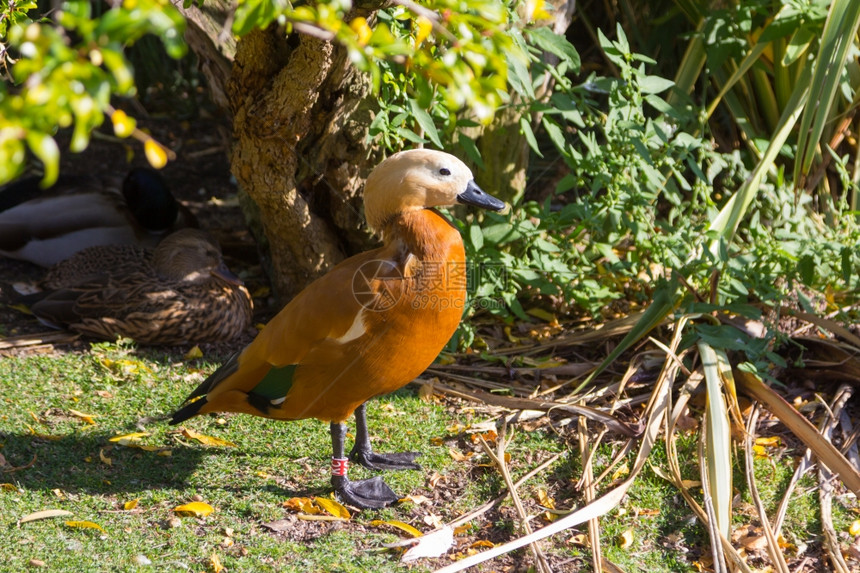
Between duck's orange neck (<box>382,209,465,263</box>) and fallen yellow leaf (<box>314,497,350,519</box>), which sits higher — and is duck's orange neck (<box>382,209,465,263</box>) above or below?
above

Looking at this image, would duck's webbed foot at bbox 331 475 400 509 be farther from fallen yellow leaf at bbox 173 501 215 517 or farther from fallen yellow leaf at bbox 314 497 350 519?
fallen yellow leaf at bbox 173 501 215 517

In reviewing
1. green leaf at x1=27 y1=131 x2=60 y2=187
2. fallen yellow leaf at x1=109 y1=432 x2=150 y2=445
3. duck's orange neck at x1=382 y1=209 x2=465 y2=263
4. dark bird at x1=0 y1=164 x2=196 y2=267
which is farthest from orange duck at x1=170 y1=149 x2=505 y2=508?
dark bird at x1=0 y1=164 x2=196 y2=267

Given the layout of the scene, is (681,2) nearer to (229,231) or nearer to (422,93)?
(229,231)

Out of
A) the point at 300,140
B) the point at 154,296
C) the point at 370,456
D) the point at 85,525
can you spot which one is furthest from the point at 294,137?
the point at 85,525

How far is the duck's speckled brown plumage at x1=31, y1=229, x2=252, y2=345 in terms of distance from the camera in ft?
13.2

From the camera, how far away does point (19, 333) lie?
13.6 ft

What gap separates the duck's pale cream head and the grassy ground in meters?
1.02

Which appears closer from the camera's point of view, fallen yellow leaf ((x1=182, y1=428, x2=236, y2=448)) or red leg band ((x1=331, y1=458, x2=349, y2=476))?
red leg band ((x1=331, y1=458, x2=349, y2=476))

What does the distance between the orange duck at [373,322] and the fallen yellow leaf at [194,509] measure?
33cm

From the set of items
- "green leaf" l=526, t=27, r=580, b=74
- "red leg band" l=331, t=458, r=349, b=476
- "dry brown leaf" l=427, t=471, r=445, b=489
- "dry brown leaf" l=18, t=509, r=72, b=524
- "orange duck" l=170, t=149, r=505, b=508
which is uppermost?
"green leaf" l=526, t=27, r=580, b=74

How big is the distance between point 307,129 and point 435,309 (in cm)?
117

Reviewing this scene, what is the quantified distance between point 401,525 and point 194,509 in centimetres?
70

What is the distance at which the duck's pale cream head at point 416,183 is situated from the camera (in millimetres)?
2807

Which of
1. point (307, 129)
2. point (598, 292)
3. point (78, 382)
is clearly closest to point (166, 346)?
point (78, 382)
